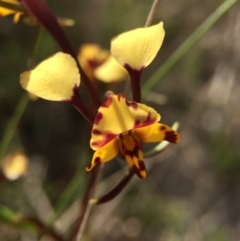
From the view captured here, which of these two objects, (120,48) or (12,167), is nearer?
(120,48)

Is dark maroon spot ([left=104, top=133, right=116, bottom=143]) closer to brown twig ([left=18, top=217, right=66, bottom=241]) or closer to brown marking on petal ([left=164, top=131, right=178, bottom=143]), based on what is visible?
brown marking on petal ([left=164, top=131, right=178, bottom=143])

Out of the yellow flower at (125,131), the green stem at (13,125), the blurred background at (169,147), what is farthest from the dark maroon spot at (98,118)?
the blurred background at (169,147)

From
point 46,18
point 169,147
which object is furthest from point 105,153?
point 169,147

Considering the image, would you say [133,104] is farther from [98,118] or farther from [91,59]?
[91,59]

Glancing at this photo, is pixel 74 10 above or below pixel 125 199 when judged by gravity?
above

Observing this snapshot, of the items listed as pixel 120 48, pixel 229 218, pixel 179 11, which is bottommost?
pixel 229 218

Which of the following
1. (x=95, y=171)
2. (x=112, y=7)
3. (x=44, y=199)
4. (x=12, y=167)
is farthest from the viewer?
(x=112, y=7)

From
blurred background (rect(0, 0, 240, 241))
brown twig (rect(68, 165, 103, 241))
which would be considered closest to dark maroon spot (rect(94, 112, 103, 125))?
brown twig (rect(68, 165, 103, 241))

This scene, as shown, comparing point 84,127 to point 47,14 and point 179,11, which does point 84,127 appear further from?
point 47,14

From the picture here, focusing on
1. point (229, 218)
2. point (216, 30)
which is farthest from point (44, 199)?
point (216, 30)
